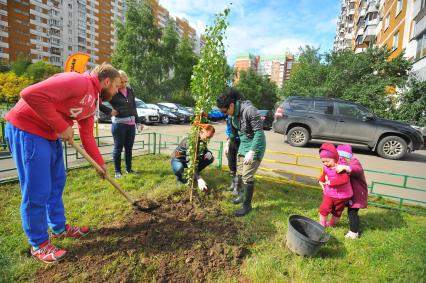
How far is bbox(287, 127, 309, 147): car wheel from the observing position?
9.20m

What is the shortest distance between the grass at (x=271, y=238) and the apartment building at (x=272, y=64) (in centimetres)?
9927

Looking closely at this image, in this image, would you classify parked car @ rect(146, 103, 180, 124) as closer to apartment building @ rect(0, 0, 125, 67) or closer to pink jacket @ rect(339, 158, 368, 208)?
pink jacket @ rect(339, 158, 368, 208)

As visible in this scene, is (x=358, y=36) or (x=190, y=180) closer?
(x=190, y=180)

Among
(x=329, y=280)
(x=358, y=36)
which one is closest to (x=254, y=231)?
(x=329, y=280)

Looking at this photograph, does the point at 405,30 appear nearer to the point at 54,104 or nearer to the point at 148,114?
the point at 148,114

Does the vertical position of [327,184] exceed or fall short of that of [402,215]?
it exceeds it

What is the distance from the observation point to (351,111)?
8.58 m

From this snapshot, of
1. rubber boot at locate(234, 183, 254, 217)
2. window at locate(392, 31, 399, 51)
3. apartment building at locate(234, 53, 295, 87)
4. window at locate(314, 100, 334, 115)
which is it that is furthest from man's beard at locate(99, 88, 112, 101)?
apartment building at locate(234, 53, 295, 87)

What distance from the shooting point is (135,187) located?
4.18 metres

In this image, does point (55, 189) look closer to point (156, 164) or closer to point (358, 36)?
point (156, 164)

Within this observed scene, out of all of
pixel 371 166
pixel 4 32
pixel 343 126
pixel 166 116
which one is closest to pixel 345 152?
pixel 371 166

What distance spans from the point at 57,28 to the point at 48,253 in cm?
6506

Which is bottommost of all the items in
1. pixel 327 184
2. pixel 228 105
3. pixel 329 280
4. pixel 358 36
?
pixel 329 280

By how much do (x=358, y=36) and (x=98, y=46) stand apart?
60.1 metres
